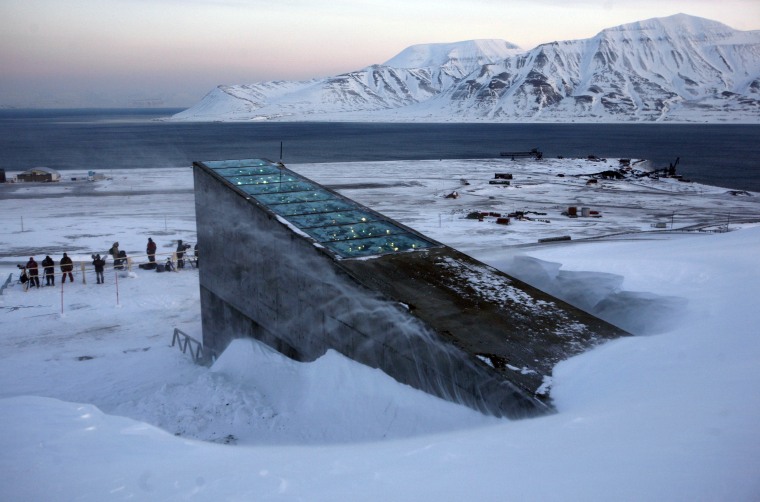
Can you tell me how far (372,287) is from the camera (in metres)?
10.6

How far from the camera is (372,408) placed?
32.3 ft

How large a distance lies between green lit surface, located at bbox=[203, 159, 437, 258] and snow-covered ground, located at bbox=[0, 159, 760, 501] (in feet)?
8.39

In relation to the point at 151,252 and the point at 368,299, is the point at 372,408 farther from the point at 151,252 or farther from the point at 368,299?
the point at 151,252

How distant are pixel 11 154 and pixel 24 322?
313ft

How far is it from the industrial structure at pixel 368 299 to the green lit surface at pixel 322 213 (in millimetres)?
32

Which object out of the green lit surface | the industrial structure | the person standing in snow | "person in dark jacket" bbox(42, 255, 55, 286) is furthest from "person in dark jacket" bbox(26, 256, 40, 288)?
the green lit surface

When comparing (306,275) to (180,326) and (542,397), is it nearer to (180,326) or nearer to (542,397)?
(542,397)

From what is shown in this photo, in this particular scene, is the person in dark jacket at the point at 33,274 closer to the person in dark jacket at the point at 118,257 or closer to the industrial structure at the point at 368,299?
the person in dark jacket at the point at 118,257

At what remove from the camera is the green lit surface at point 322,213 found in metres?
13.0

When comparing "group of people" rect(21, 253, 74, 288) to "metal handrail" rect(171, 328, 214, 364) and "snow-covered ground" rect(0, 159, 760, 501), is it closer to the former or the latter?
"snow-covered ground" rect(0, 159, 760, 501)

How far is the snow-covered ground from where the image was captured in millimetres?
5688

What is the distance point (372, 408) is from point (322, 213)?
5.84 meters

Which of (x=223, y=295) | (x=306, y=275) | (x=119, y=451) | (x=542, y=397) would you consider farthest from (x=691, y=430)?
(x=223, y=295)

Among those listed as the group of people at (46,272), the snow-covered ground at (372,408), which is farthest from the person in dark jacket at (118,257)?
the group of people at (46,272)
